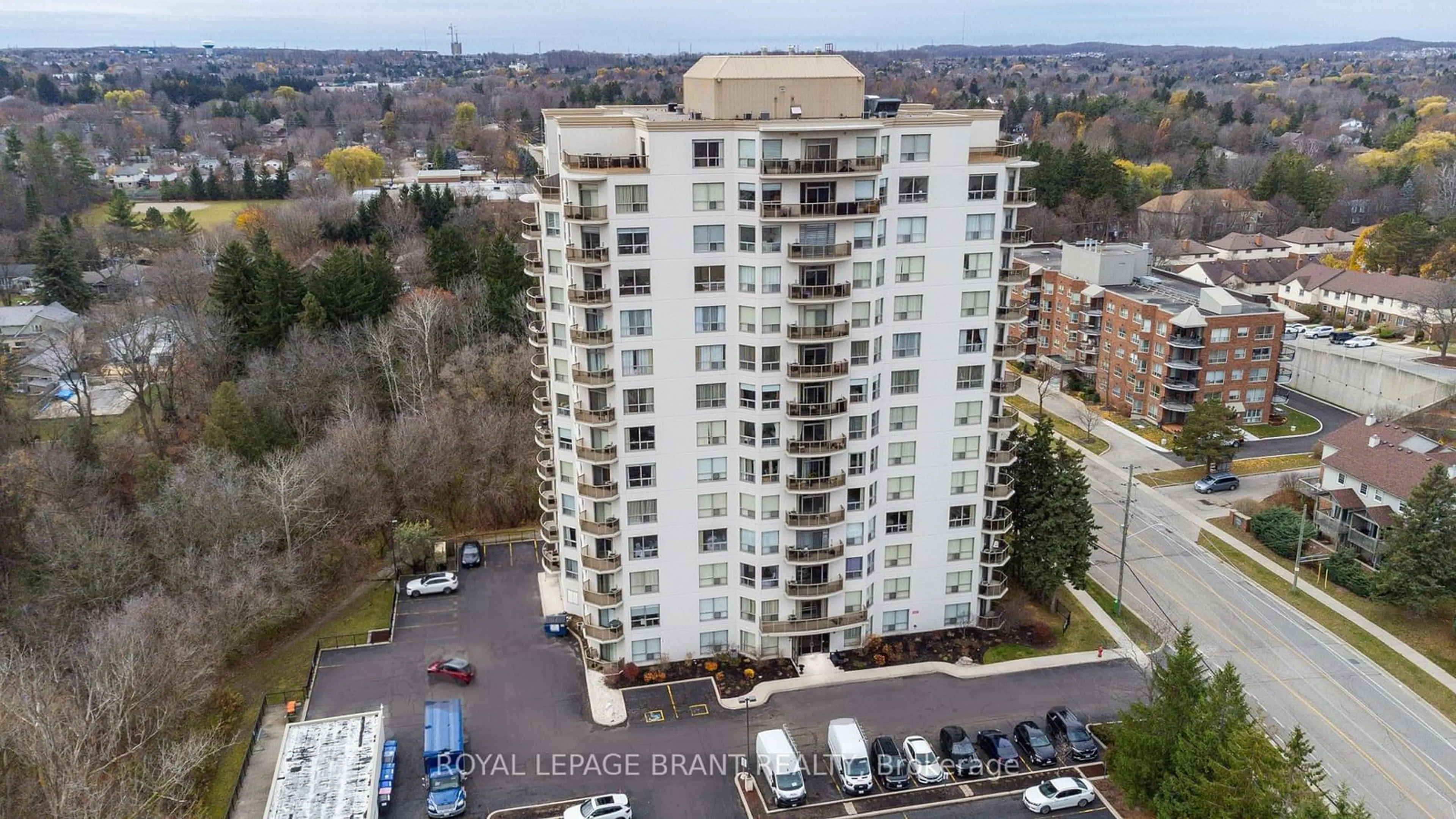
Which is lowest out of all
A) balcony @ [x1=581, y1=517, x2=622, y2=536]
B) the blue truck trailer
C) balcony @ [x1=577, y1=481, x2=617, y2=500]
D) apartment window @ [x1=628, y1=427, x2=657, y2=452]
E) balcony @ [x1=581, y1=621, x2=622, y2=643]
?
the blue truck trailer

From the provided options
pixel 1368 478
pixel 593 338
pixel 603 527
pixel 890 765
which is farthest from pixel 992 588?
pixel 1368 478

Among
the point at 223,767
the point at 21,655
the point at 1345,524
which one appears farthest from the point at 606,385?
the point at 1345,524

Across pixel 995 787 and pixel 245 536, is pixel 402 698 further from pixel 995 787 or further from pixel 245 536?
pixel 995 787

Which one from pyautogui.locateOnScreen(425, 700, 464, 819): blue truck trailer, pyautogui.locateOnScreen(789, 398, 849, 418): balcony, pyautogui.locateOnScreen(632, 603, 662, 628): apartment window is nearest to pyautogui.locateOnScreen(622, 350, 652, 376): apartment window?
pyautogui.locateOnScreen(789, 398, 849, 418): balcony

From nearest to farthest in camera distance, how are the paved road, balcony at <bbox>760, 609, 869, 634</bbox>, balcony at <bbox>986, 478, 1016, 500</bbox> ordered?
the paved road < balcony at <bbox>760, 609, 869, 634</bbox> < balcony at <bbox>986, 478, 1016, 500</bbox>

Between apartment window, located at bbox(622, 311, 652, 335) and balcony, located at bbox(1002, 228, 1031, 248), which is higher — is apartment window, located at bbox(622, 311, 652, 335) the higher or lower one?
the lower one

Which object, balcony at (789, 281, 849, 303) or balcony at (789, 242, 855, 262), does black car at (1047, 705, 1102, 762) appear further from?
balcony at (789, 242, 855, 262)

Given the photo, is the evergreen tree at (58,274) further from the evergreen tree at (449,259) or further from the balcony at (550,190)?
the balcony at (550,190)

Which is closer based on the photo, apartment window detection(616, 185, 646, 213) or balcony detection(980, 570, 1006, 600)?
apartment window detection(616, 185, 646, 213)
